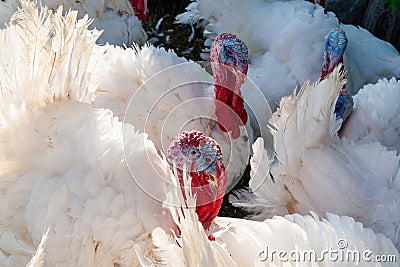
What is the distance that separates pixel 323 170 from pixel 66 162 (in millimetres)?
1088

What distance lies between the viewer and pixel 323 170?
8.62 feet

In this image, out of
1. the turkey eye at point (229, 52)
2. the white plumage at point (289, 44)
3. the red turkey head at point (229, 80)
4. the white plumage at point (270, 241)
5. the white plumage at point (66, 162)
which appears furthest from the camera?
the white plumage at point (289, 44)

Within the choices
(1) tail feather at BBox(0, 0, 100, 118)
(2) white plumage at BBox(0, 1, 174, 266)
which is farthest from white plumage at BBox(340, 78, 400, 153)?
(1) tail feather at BBox(0, 0, 100, 118)

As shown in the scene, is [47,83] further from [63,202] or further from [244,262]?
[244,262]

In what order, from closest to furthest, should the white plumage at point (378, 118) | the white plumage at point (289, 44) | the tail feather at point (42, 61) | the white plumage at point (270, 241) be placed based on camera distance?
1. the white plumage at point (270, 241)
2. the tail feather at point (42, 61)
3. the white plumage at point (378, 118)
4. the white plumage at point (289, 44)

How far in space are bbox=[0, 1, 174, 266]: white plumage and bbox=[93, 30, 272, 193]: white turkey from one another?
459mm

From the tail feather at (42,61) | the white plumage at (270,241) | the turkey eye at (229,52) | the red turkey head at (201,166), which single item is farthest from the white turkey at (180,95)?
the white plumage at (270,241)

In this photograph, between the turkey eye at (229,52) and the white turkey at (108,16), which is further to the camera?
the white turkey at (108,16)

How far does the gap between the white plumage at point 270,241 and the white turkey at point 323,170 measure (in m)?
0.27

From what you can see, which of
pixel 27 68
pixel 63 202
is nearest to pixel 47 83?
pixel 27 68

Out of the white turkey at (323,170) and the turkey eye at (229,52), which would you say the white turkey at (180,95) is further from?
the white turkey at (323,170)

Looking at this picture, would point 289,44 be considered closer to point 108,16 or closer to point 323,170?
point 108,16

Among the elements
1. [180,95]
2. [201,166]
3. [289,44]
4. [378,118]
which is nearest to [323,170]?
[201,166]

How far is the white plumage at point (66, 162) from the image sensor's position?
234 cm
